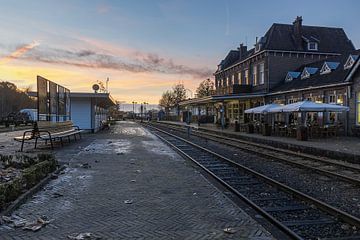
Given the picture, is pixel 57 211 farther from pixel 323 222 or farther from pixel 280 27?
pixel 280 27

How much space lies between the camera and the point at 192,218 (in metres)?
6.02

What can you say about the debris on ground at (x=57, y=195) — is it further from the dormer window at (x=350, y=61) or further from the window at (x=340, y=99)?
the dormer window at (x=350, y=61)

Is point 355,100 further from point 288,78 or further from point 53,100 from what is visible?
point 53,100

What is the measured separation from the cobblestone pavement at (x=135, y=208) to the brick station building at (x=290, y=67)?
21578mm

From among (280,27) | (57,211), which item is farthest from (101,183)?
(280,27)

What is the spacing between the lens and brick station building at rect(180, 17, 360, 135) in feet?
99.7

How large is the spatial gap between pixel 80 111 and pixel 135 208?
86.5 feet

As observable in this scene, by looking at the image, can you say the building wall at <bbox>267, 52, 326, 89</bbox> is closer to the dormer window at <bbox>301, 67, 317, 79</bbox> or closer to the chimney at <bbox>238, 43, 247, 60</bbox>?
the dormer window at <bbox>301, 67, 317, 79</bbox>

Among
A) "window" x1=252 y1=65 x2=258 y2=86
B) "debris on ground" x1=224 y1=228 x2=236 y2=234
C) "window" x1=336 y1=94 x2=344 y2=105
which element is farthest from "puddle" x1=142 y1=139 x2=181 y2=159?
"window" x1=252 y1=65 x2=258 y2=86

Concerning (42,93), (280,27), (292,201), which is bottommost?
(292,201)

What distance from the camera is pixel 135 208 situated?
6605 mm

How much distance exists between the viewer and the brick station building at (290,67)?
99.7 ft

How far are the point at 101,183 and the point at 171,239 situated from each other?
439 centimetres

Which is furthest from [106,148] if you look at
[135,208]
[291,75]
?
[291,75]
